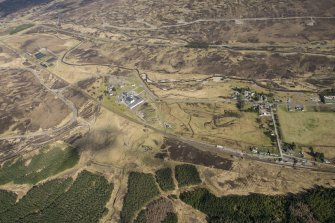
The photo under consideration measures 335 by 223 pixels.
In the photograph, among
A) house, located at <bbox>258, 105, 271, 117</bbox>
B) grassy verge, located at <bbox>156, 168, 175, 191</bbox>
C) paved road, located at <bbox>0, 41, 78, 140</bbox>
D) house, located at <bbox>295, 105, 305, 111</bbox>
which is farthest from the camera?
paved road, located at <bbox>0, 41, 78, 140</bbox>

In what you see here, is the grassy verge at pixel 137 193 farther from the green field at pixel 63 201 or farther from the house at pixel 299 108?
the house at pixel 299 108

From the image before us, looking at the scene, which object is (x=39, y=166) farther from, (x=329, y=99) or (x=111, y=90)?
(x=329, y=99)

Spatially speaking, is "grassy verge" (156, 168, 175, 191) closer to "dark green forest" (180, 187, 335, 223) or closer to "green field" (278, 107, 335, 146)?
"dark green forest" (180, 187, 335, 223)

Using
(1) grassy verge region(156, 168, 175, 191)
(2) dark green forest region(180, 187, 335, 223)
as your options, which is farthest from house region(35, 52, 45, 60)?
(2) dark green forest region(180, 187, 335, 223)

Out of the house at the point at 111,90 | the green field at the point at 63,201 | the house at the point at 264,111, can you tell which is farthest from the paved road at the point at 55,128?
the house at the point at 264,111

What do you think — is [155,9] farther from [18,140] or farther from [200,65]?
[18,140]

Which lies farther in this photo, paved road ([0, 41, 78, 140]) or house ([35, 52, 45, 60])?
house ([35, 52, 45, 60])
